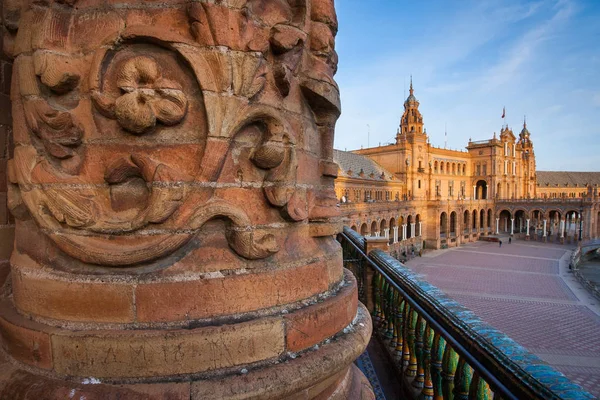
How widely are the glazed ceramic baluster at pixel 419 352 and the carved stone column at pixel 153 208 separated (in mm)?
1171

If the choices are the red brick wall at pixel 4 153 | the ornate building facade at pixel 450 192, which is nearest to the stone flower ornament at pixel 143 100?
the red brick wall at pixel 4 153

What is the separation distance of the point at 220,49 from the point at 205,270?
1141 mm

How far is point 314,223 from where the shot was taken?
2.51 m

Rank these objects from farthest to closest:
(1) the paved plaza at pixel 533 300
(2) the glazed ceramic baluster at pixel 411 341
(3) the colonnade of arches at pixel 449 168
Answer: (3) the colonnade of arches at pixel 449 168 < (1) the paved plaza at pixel 533 300 < (2) the glazed ceramic baluster at pixel 411 341

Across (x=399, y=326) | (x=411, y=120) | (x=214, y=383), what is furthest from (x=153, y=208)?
(x=411, y=120)

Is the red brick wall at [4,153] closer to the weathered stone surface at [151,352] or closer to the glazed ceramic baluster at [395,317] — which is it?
the weathered stone surface at [151,352]

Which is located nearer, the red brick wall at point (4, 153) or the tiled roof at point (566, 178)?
the red brick wall at point (4, 153)

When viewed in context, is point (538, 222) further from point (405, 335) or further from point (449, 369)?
point (449, 369)

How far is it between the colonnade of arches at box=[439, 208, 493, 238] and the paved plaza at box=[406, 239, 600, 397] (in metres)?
10.1

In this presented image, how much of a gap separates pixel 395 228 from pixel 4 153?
42357 mm

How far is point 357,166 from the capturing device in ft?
156

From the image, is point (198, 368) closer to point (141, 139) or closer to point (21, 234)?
point (141, 139)

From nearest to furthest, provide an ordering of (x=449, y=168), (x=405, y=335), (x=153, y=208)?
(x=153, y=208), (x=405, y=335), (x=449, y=168)

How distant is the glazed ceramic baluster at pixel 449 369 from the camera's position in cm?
254
